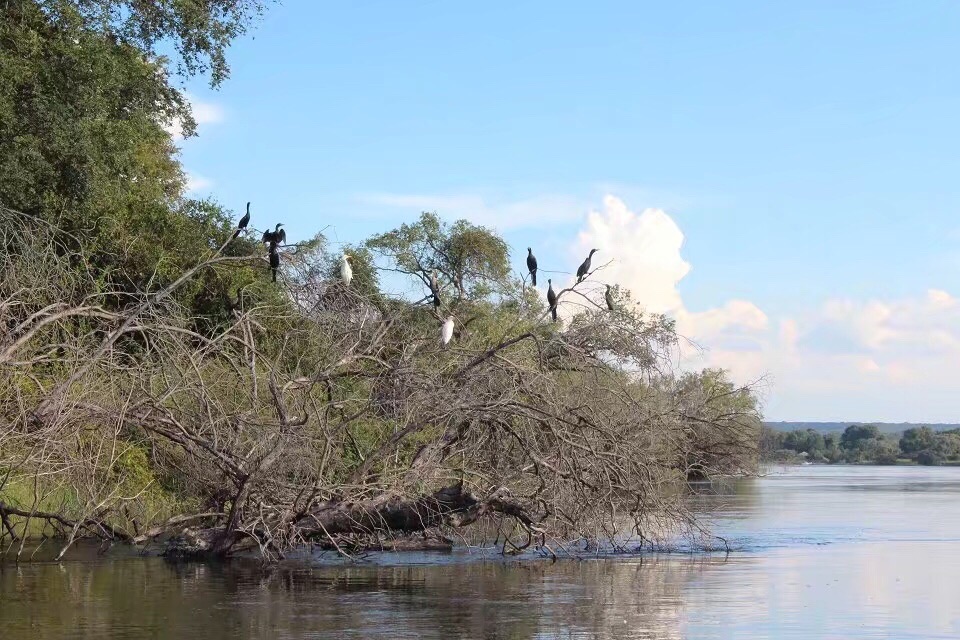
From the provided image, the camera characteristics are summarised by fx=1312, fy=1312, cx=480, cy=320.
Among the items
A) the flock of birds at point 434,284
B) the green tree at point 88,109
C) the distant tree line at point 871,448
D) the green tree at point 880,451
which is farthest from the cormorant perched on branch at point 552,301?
the green tree at point 880,451

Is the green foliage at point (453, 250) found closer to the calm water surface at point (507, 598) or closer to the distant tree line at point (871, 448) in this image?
the calm water surface at point (507, 598)

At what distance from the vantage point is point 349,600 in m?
14.2

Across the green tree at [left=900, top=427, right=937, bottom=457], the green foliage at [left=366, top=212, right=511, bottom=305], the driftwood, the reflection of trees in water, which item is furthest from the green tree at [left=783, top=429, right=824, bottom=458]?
the reflection of trees in water

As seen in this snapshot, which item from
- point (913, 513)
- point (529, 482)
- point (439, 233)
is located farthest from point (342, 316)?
point (439, 233)

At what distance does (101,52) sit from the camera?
71.0 ft

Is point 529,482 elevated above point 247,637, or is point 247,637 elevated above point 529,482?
point 529,482

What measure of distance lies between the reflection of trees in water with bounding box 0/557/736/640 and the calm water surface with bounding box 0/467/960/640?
2cm

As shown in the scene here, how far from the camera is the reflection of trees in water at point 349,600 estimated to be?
1234cm

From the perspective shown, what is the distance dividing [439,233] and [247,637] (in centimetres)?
3593

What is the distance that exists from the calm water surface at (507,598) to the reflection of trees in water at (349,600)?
22 millimetres

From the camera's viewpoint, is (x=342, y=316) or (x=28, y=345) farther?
(x=342, y=316)

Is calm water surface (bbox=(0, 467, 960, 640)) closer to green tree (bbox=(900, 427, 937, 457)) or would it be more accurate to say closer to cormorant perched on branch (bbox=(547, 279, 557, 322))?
cormorant perched on branch (bbox=(547, 279, 557, 322))

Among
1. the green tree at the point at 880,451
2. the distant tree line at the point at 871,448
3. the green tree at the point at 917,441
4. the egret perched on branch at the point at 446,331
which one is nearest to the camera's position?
the egret perched on branch at the point at 446,331

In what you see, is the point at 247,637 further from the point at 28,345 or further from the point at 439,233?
the point at 439,233
